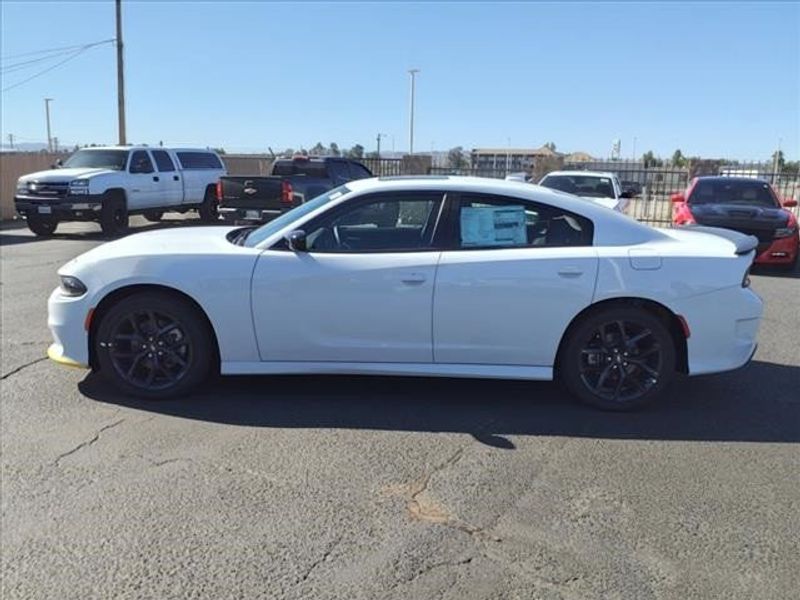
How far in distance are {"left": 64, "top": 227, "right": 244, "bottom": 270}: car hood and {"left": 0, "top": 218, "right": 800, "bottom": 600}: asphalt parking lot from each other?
3.14ft

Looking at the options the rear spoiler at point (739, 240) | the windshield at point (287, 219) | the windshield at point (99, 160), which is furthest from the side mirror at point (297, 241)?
the windshield at point (99, 160)

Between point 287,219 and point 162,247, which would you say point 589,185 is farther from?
point 162,247

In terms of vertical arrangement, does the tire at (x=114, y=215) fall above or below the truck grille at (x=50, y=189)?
below

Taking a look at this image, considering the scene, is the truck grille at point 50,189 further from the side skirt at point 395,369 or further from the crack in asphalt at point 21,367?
the side skirt at point 395,369

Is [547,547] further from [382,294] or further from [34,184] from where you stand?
[34,184]

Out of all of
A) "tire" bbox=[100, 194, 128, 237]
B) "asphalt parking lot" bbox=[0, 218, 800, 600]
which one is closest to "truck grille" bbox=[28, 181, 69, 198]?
"tire" bbox=[100, 194, 128, 237]

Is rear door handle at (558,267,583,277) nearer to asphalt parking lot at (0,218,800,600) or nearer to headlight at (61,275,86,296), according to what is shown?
asphalt parking lot at (0,218,800,600)

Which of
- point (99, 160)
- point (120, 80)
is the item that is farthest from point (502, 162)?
point (99, 160)

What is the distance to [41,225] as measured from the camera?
15.9 metres

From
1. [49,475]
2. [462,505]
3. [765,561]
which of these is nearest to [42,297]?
[49,475]

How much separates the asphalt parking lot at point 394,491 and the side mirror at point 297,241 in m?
1.04

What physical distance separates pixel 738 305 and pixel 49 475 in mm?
4229

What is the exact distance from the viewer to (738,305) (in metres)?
4.78

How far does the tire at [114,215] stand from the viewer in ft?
51.3
